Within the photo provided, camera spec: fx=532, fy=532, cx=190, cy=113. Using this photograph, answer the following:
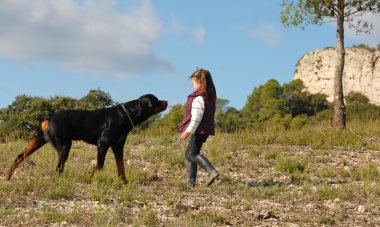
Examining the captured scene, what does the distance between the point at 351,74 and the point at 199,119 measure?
7203cm

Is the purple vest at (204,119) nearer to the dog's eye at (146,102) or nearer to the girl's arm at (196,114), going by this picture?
the girl's arm at (196,114)

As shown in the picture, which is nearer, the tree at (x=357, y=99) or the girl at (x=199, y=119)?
the girl at (x=199, y=119)

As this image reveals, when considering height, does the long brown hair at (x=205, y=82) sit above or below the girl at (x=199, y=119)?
above

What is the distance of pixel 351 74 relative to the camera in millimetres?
76375

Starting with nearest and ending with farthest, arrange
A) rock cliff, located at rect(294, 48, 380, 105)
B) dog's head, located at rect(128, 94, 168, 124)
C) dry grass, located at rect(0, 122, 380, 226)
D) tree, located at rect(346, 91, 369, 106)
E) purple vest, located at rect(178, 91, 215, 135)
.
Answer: dry grass, located at rect(0, 122, 380, 226) → purple vest, located at rect(178, 91, 215, 135) → dog's head, located at rect(128, 94, 168, 124) → tree, located at rect(346, 91, 369, 106) → rock cliff, located at rect(294, 48, 380, 105)

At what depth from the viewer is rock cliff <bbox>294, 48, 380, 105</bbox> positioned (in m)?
74.6

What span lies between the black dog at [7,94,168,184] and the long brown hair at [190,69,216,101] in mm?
930

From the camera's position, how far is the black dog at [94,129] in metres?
8.55

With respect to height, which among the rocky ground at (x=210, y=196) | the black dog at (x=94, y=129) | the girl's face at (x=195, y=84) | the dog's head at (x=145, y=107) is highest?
the girl's face at (x=195, y=84)

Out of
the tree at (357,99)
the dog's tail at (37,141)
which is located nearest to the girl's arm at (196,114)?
the dog's tail at (37,141)

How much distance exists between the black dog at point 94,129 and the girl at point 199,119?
82 centimetres

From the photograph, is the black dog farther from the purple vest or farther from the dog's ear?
the purple vest

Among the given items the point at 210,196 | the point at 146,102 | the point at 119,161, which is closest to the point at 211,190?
the point at 210,196

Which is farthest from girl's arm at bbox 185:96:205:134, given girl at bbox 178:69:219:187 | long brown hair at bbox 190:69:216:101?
long brown hair at bbox 190:69:216:101
